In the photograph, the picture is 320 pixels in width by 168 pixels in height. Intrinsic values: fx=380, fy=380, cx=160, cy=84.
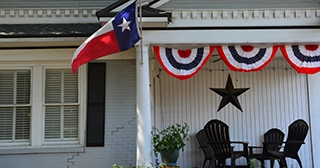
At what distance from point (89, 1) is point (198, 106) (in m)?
3.11

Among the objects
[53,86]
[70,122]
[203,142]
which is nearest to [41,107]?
[53,86]

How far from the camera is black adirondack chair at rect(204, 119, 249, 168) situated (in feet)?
23.2

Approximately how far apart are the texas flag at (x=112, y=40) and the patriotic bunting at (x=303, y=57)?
8.64 feet

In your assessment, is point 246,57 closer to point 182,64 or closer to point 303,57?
point 303,57

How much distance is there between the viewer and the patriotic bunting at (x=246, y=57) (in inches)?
248

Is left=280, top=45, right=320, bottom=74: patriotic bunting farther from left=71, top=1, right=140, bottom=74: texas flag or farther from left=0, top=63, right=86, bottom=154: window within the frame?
left=0, top=63, right=86, bottom=154: window

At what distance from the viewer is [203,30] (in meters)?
6.33

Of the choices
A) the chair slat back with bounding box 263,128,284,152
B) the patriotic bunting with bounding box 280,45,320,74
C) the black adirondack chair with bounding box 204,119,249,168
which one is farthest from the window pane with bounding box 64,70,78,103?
the chair slat back with bounding box 263,128,284,152

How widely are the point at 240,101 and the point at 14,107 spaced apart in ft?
14.9

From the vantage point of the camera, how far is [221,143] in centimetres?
705

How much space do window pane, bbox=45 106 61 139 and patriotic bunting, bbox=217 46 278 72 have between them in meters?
3.16

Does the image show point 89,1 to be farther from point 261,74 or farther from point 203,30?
point 261,74

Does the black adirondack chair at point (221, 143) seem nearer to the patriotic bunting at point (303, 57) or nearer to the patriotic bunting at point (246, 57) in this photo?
the patriotic bunting at point (246, 57)

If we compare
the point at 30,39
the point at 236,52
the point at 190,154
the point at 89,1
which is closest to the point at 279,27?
the point at 236,52
